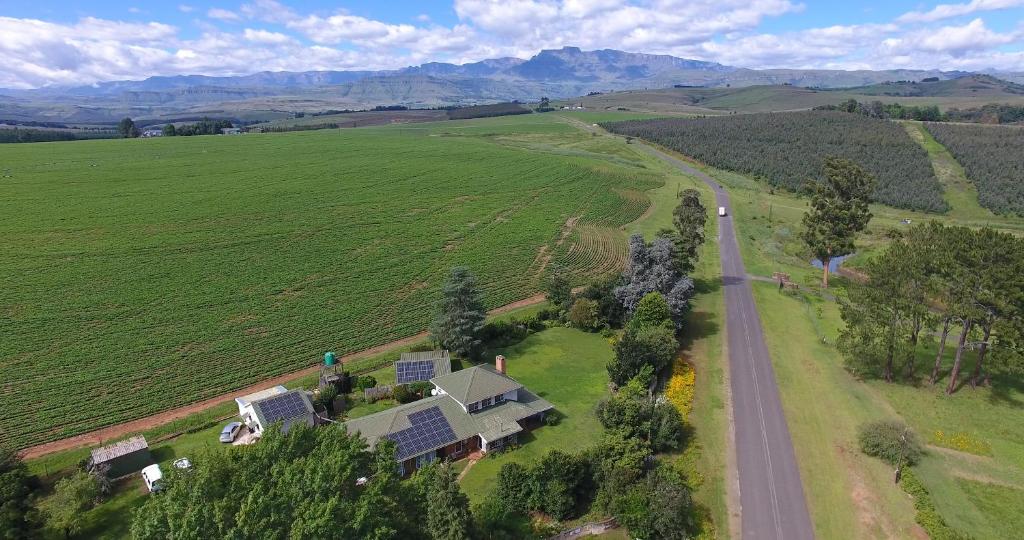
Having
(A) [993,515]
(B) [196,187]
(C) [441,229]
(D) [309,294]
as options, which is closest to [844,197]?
(A) [993,515]

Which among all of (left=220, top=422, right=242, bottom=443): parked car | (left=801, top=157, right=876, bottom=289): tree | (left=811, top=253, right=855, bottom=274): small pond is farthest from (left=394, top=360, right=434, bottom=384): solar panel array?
(left=811, top=253, right=855, bottom=274): small pond

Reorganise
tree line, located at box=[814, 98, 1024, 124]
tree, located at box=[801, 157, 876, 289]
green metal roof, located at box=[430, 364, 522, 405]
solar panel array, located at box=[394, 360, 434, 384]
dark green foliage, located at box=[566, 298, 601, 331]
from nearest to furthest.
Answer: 1. green metal roof, located at box=[430, 364, 522, 405]
2. solar panel array, located at box=[394, 360, 434, 384]
3. dark green foliage, located at box=[566, 298, 601, 331]
4. tree, located at box=[801, 157, 876, 289]
5. tree line, located at box=[814, 98, 1024, 124]

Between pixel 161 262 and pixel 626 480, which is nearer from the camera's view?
pixel 626 480

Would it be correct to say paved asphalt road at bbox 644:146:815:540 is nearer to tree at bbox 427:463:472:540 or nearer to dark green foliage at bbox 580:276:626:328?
dark green foliage at bbox 580:276:626:328

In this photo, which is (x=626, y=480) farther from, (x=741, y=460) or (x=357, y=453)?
(x=357, y=453)

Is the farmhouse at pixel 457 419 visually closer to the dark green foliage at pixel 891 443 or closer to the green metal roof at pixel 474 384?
the green metal roof at pixel 474 384

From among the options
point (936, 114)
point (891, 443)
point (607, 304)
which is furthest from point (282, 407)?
point (936, 114)

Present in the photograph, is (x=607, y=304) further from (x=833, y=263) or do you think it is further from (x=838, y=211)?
(x=833, y=263)
